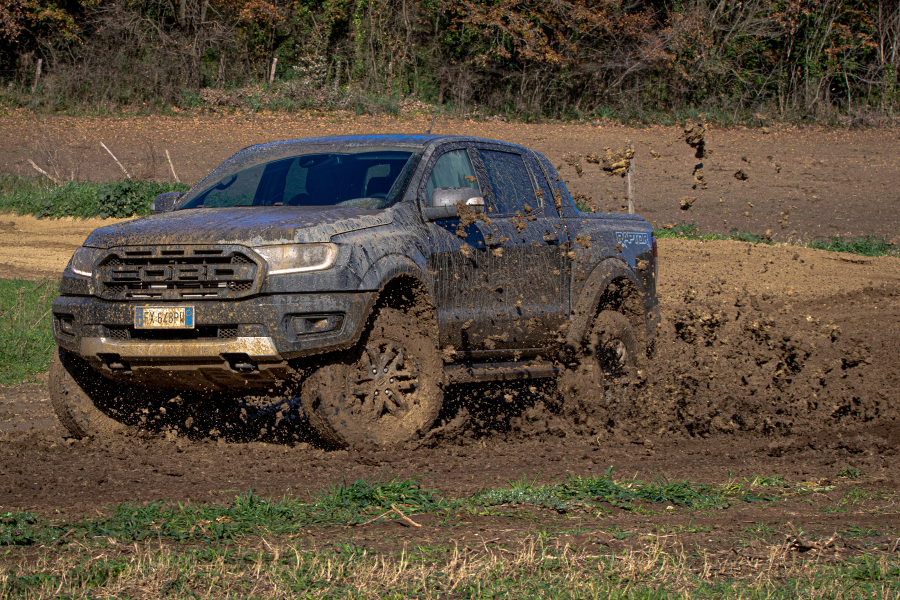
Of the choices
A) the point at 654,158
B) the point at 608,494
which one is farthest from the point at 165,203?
the point at 654,158

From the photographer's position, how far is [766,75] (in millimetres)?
38875

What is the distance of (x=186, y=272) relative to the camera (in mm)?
5910

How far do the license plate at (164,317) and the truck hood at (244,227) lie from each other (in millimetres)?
374

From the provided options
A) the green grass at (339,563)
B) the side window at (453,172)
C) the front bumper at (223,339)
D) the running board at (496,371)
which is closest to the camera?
the green grass at (339,563)

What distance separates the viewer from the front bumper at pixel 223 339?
19.1ft

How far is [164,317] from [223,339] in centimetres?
36

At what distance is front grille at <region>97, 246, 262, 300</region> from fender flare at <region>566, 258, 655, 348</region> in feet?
9.35

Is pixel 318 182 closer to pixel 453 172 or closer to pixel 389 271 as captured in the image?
pixel 453 172

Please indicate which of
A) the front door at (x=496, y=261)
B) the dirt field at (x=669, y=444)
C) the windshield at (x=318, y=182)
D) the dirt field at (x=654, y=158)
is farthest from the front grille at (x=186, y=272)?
the dirt field at (x=654, y=158)

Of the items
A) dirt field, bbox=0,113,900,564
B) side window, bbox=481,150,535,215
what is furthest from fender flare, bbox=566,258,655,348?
side window, bbox=481,150,535,215

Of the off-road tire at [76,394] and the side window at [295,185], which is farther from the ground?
the side window at [295,185]

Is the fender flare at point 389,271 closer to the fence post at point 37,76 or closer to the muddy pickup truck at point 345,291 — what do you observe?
the muddy pickup truck at point 345,291

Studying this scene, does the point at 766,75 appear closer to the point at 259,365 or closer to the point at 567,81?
the point at 567,81

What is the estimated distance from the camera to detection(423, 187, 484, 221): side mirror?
6742 millimetres
